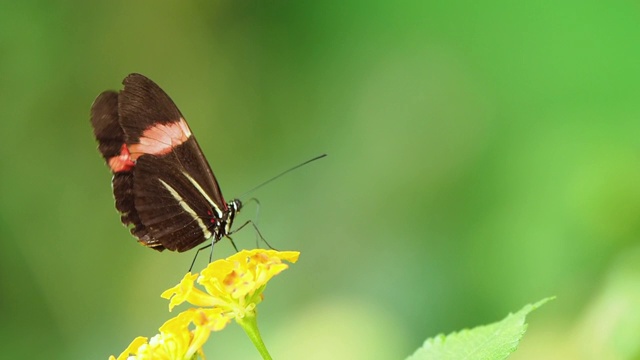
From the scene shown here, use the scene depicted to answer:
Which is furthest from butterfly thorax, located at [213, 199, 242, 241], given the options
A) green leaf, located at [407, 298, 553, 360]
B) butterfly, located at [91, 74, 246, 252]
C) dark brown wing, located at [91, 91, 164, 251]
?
green leaf, located at [407, 298, 553, 360]

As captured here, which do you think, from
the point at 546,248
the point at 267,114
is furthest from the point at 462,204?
the point at 267,114

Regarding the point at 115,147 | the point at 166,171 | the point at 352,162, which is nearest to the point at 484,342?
the point at 166,171

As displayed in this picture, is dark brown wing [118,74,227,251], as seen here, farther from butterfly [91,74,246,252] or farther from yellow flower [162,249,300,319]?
yellow flower [162,249,300,319]

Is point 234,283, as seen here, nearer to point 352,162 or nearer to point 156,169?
point 156,169

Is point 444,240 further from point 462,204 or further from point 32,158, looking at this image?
point 32,158

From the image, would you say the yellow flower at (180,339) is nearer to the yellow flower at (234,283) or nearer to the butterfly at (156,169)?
the yellow flower at (234,283)

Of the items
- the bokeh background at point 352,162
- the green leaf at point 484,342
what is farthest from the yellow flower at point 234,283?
the bokeh background at point 352,162
